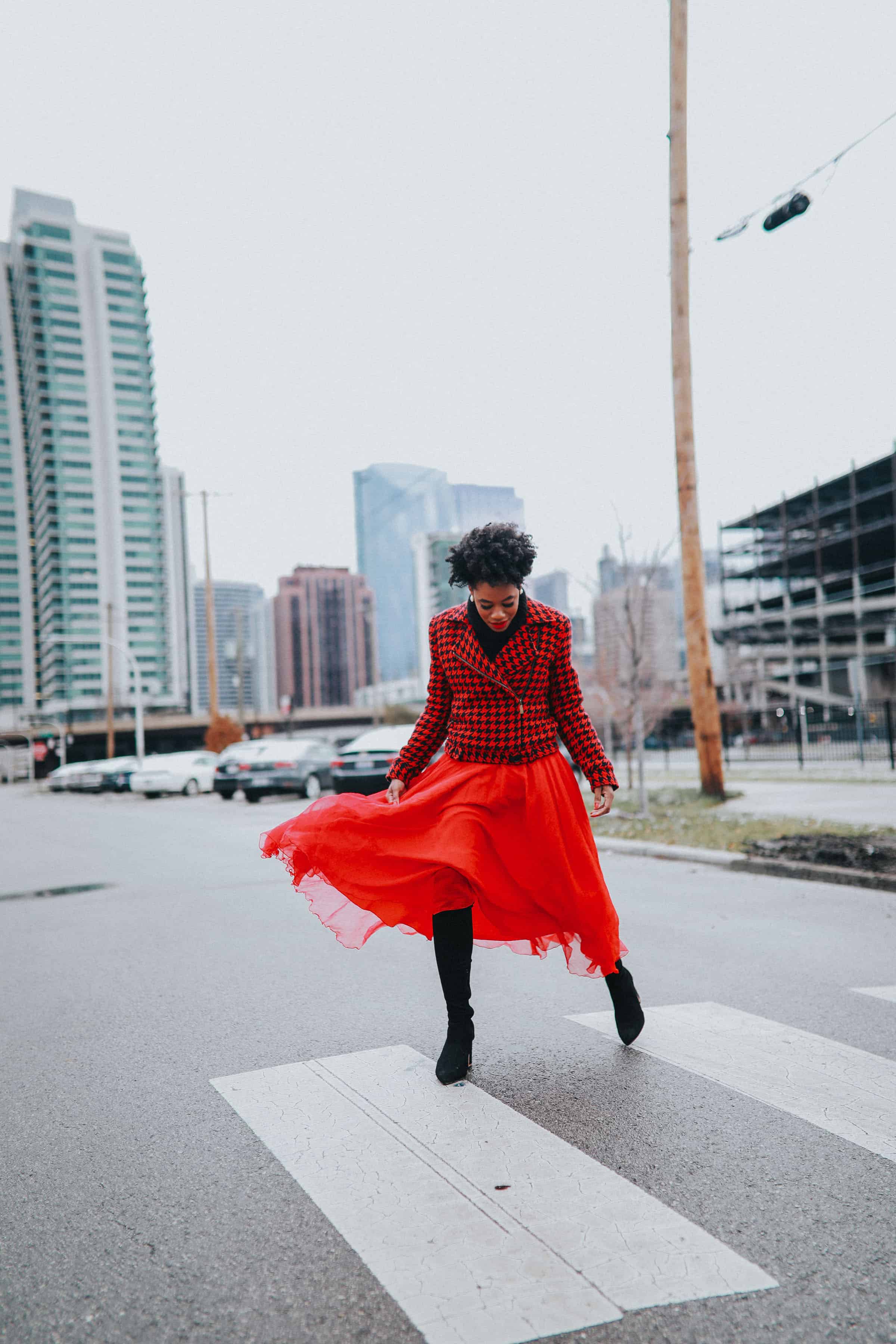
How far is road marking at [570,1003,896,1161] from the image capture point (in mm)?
3176

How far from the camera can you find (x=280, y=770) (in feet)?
77.3

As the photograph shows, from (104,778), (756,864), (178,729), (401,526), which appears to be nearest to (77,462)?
(401,526)

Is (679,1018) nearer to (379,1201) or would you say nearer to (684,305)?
(379,1201)

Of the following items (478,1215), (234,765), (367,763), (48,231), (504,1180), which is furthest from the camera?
(48,231)

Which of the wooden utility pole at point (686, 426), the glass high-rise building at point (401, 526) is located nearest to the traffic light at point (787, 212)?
the wooden utility pole at point (686, 426)

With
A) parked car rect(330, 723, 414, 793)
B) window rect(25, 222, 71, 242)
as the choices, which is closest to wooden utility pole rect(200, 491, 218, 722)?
parked car rect(330, 723, 414, 793)

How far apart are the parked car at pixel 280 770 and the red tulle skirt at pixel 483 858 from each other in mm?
19962

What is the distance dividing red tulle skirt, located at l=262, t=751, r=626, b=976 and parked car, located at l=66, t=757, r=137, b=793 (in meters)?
32.1

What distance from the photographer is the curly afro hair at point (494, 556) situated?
12.0 feet

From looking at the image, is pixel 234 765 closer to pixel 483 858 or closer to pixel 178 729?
pixel 483 858

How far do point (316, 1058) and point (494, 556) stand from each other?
1.97 m

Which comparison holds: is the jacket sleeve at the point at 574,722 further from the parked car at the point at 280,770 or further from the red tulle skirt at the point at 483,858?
the parked car at the point at 280,770

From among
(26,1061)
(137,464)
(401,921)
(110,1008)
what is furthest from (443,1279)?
(137,464)

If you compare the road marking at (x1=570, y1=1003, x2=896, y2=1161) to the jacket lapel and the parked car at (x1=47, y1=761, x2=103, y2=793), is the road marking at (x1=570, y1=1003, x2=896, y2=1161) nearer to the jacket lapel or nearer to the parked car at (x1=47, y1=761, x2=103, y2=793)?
the jacket lapel
